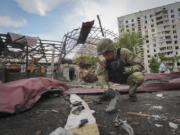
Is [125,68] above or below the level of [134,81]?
above

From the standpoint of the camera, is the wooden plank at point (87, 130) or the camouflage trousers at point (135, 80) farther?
the camouflage trousers at point (135, 80)

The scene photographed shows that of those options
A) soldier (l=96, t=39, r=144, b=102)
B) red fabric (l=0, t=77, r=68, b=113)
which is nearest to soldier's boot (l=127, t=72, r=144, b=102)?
soldier (l=96, t=39, r=144, b=102)

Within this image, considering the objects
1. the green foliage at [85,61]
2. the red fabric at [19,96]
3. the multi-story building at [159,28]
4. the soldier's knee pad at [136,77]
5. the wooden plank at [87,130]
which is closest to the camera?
the wooden plank at [87,130]

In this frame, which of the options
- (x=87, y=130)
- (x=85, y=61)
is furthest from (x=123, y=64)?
(x=85, y=61)

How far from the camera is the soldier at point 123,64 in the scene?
195 centimetres

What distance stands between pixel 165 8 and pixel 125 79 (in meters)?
56.9

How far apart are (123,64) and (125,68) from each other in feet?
0.34

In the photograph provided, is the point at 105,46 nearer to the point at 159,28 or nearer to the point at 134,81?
the point at 134,81

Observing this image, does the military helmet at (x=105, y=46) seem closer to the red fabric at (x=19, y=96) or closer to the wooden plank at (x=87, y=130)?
the wooden plank at (x=87, y=130)

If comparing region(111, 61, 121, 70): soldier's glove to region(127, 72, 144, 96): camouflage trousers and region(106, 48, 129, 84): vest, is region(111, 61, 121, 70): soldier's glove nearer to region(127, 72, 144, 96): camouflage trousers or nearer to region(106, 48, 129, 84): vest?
region(106, 48, 129, 84): vest

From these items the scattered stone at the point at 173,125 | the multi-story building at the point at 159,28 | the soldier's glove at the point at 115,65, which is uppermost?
the multi-story building at the point at 159,28

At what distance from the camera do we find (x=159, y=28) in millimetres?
43125

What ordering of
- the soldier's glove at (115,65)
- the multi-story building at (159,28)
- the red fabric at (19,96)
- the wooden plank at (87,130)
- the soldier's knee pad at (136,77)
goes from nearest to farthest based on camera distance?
the wooden plank at (87,130)
the red fabric at (19,96)
the soldier's knee pad at (136,77)
the soldier's glove at (115,65)
the multi-story building at (159,28)

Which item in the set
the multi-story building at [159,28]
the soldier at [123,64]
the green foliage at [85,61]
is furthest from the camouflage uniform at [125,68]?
the multi-story building at [159,28]
